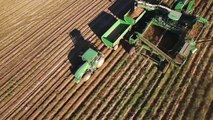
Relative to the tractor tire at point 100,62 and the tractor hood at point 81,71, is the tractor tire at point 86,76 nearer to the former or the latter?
the tractor hood at point 81,71

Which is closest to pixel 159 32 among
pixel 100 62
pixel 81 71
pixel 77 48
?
pixel 100 62

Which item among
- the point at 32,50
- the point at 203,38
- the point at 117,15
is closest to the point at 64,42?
the point at 32,50

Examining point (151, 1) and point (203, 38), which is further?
point (151, 1)

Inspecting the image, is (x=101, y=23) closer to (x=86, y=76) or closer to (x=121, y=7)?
(x=121, y=7)

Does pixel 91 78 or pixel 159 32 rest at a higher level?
pixel 91 78

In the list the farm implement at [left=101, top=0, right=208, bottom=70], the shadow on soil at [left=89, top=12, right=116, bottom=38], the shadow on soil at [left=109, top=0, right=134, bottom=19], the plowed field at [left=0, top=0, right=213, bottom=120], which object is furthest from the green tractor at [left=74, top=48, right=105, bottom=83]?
the shadow on soil at [left=109, top=0, right=134, bottom=19]

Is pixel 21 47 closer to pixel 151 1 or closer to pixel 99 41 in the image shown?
pixel 99 41

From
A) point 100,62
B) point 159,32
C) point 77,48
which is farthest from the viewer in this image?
point 77,48
